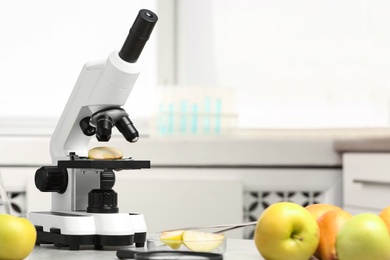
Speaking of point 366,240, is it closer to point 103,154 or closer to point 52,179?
point 103,154

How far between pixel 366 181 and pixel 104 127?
140 cm

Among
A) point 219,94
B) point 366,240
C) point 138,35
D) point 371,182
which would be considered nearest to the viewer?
point 366,240

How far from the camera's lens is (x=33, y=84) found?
9.95 ft

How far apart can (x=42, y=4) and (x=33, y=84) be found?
12.8 inches

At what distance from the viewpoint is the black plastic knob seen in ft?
4.75

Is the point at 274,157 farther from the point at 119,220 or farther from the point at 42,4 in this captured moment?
the point at 119,220

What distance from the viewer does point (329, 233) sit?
1.17m

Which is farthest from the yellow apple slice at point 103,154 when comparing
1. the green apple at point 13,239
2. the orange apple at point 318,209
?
the orange apple at point 318,209

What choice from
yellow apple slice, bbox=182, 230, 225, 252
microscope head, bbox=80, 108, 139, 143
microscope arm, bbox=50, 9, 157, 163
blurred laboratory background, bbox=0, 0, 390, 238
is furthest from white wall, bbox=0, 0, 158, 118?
yellow apple slice, bbox=182, 230, 225, 252

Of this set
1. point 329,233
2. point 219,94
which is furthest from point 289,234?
point 219,94

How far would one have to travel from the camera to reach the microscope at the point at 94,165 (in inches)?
55.1

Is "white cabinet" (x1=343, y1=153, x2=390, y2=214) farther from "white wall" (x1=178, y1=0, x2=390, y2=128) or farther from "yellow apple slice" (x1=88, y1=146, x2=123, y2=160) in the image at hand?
"yellow apple slice" (x1=88, y1=146, x2=123, y2=160)

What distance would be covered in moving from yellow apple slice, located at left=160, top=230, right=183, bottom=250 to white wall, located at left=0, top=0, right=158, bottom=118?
1901 mm

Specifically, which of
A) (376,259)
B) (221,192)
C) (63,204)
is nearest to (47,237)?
(63,204)
